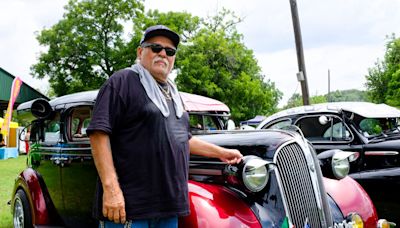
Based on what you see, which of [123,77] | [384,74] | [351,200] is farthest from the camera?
[384,74]

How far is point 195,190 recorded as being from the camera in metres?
3.20

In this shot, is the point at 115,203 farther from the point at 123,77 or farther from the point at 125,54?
the point at 125,54

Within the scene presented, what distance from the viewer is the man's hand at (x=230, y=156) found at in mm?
3191

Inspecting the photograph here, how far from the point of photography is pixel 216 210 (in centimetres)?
298

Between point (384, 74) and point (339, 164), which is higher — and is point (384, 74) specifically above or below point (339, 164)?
above

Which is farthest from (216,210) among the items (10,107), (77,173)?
(10,107)

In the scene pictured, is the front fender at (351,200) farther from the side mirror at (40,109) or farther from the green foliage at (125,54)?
the green foliage at (125,54)

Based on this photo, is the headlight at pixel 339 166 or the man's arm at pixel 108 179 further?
the headlight at pixel 339 166

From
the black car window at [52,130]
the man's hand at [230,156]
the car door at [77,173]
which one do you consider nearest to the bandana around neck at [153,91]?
the man's hand at [230,156]

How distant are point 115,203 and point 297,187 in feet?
5.42

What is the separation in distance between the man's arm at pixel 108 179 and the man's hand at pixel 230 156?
1.09m

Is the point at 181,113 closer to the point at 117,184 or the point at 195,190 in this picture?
the point at 117,184

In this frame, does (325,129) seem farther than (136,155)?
Yes

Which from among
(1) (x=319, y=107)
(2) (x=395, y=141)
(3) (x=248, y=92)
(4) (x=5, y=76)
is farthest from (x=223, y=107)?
(4) (x=5, y=76)
